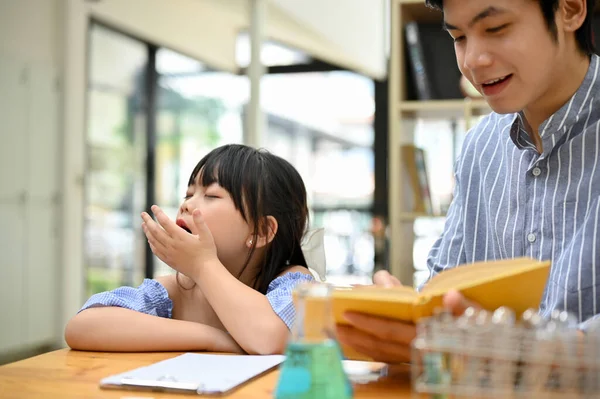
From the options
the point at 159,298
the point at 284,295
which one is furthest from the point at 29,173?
the point at 284,295

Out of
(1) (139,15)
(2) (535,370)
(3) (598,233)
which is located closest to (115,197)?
(1) (139,15)

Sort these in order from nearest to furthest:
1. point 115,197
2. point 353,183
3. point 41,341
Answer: point 41,341, point 115,197, point 353,183

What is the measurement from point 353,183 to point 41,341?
2.89 m

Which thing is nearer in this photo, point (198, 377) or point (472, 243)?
point (198, 377)

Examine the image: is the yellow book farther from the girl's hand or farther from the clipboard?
the girl's hand

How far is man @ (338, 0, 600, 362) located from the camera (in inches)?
41.2

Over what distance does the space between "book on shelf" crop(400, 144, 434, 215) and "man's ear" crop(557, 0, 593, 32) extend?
1733 millimetres

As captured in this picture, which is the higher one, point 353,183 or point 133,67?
point 133,67

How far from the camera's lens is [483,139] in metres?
1.39

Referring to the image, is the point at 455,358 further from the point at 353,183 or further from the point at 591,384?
the point at 353,183

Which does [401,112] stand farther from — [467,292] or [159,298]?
[467,292]

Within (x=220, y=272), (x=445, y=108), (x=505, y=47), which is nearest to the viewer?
(x=505, y=47)

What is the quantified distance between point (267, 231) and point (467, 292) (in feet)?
2.50

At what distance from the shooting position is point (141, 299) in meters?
1.35
